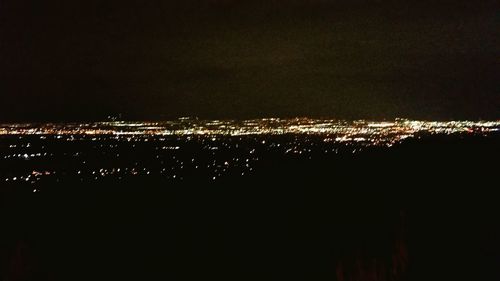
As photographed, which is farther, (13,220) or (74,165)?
(74,165)

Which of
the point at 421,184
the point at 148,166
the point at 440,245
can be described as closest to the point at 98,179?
the point at 148,166

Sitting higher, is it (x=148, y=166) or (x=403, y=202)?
(x=148, y=166)

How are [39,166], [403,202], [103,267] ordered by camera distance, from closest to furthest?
[103,267] < [403,202] < [39,166]

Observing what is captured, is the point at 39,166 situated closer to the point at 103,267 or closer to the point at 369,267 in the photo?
the point at 103,267

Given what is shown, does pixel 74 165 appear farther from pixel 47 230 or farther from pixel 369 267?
pixel 369 267

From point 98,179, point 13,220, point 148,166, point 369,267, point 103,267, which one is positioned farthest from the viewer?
point 148,166

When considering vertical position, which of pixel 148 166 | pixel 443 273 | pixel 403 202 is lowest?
pixel 443 273

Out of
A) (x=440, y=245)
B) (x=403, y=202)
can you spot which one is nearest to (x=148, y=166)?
(x=403, y=202)
